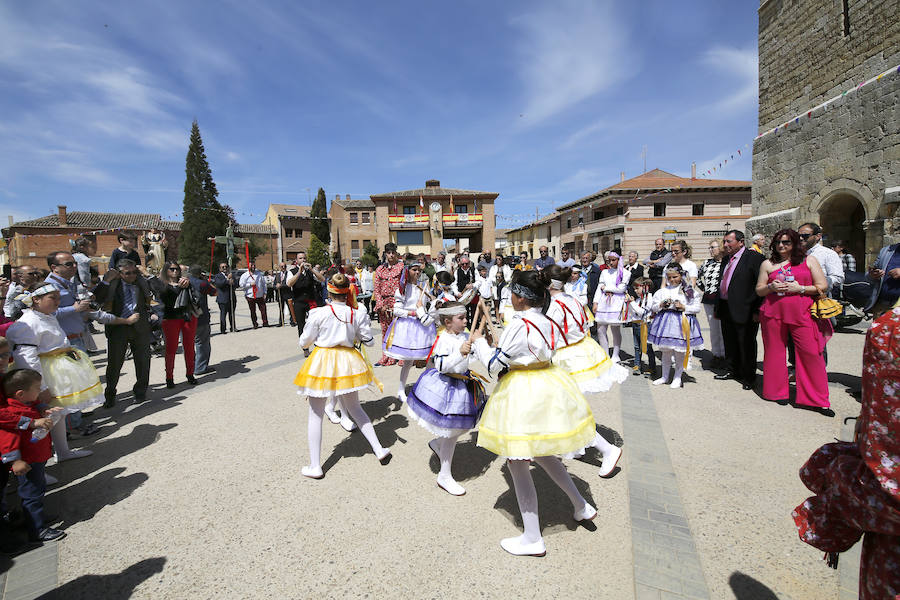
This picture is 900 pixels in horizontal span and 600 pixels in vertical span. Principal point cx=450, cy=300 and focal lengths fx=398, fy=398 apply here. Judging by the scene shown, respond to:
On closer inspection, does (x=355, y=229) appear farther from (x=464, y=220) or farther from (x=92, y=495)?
(x=92, y=495)

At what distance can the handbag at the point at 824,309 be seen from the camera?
4.78m

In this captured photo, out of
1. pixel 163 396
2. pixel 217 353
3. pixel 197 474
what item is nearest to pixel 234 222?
pixel 217 353

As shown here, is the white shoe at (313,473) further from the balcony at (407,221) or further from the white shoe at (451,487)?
the balcony at (407,221)

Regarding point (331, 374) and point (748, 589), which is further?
point (331, 374)

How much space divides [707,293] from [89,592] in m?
7.94

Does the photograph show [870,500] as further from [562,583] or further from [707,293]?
[707,293]

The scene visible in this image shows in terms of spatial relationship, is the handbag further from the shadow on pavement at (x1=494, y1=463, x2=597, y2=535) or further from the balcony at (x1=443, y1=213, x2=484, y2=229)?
the balcony at (x1=443, y1=213, x2=484, y2=229)

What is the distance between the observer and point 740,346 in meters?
5.75

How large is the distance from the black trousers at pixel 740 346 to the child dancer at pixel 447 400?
4.60 metres

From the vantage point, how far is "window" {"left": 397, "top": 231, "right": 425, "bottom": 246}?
44.7 meters

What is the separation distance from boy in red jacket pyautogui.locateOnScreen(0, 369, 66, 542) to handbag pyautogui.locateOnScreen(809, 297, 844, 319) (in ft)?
24.9

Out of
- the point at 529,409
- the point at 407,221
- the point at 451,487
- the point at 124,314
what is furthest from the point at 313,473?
the point at 407,221

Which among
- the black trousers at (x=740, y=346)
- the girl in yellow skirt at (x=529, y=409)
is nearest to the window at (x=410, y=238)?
the black trousers at (x=740, y=346)

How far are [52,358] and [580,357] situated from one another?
511cm
